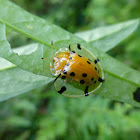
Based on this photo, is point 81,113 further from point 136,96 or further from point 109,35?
point 136,96

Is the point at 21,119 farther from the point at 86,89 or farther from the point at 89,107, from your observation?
the point at 86,89

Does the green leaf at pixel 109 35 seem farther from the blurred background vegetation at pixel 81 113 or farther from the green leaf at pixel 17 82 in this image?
the blurred background vegetation at pixel 81 113

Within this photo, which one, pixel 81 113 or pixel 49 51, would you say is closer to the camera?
pixel 49 51

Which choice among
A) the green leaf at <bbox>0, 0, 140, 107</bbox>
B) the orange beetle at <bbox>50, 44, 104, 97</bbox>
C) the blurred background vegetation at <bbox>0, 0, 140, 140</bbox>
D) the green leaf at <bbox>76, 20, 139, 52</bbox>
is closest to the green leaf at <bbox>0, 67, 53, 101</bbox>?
the green leaf at <bbox>0, 0, 140, 107</bbox>

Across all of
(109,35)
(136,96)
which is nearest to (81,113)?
(109,35)

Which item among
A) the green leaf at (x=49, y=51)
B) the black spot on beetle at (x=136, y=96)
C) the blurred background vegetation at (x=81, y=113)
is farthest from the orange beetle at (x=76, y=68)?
A: the blurred background vegetation at (x=81, y=113)

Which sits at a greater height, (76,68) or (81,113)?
(76,68)

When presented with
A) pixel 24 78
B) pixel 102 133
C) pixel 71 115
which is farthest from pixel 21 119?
pixel 24 78
